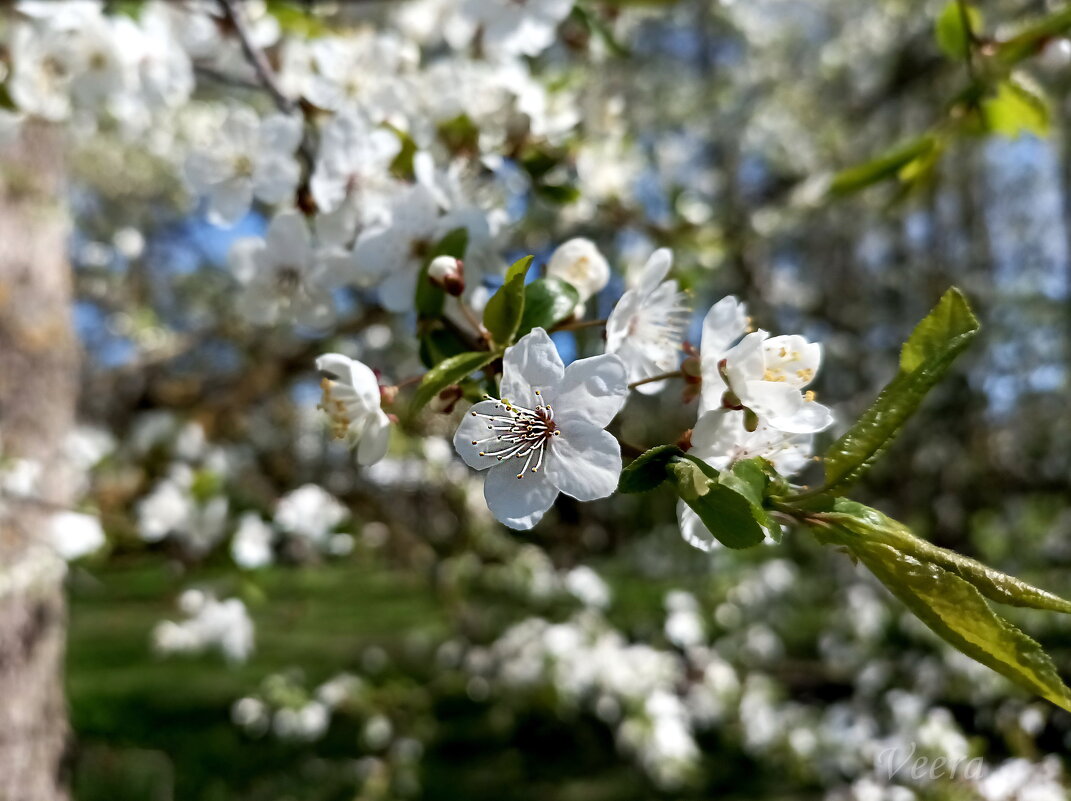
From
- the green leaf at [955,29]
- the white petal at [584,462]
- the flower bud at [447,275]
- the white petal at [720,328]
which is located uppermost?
the green leaf at [955,29]

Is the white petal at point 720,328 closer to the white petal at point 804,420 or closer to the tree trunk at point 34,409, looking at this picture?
the white petal at point 804,420

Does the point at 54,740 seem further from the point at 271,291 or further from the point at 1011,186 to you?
the point at 1011,186

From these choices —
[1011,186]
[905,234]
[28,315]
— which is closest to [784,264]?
[905,234]

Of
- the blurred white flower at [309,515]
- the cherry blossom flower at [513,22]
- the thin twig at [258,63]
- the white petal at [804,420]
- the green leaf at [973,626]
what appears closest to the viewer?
the green leaf at [973,626]

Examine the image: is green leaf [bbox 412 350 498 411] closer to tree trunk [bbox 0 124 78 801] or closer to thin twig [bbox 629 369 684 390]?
thin twig [bbox 629 369 684 390]

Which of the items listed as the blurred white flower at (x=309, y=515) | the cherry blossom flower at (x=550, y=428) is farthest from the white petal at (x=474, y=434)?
the blurred white flower at (x=309, y=515)

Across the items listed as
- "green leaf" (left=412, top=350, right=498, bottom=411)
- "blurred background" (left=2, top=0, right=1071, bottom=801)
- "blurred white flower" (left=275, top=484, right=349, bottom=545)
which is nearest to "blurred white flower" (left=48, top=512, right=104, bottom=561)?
"blurred background" (left=2, top=0, right=1071, bottom=801)
